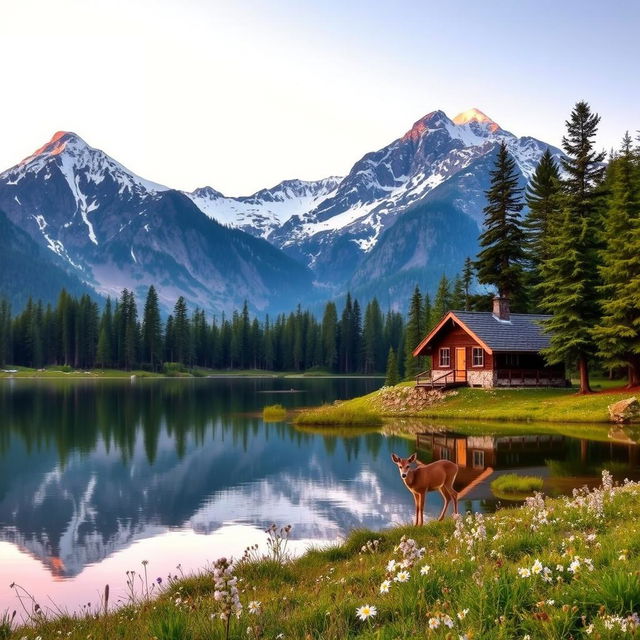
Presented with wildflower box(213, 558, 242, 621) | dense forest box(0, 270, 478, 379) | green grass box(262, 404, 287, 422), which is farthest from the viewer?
dense forest box(0, 270, 478, 379)

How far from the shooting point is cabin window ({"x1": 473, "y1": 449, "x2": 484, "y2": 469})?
Result: 1169 inches

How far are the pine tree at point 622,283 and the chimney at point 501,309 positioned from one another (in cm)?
916

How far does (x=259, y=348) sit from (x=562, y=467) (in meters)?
173

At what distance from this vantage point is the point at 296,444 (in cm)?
4162

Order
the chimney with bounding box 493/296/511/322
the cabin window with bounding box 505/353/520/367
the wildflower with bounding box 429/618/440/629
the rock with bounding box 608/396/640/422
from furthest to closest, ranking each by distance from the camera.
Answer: the chimney with bounding box 493/296/511/322 → the cabin window with bounding box 505/353/520/367 → the rock with bounding box 608/396/640/422 → the wildflower with bounding box 429/618/440/629

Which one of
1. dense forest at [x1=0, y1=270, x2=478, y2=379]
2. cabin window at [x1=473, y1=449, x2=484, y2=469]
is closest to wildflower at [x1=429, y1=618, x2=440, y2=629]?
cabin window at [x1=473, y1=449, x2=484, y2=469]

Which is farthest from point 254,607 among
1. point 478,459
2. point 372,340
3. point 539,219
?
point 372,340

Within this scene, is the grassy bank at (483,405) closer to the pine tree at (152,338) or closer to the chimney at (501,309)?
the chimney at (501,309)

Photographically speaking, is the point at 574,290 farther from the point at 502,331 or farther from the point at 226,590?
the point at 226,590

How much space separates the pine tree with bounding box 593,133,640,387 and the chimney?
916 cm

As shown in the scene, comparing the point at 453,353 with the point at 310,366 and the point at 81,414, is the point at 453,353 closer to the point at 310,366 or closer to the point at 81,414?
the point at 81,414

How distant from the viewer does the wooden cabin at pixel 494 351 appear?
5719 cm

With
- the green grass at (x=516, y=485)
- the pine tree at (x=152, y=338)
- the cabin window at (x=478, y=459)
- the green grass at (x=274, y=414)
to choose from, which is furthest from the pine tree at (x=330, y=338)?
the green grass at (x=516, y=485)

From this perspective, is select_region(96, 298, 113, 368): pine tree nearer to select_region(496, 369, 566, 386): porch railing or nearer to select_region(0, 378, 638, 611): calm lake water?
select_region(0, 378, 638, 611): calm lake water
